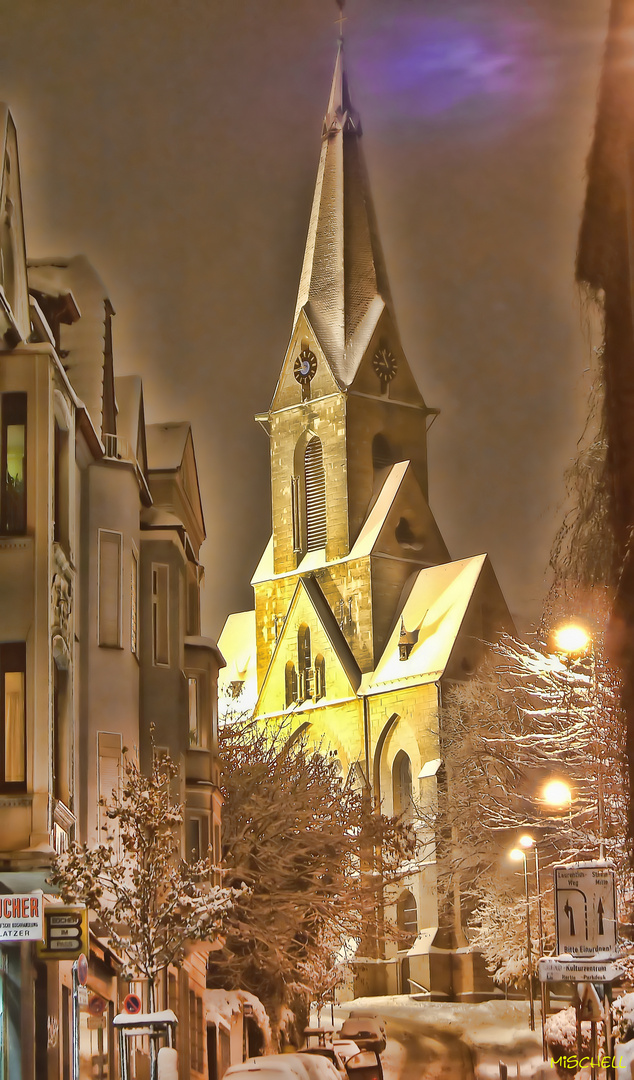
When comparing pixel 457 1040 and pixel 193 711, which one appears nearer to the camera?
Result: pixel 193 711

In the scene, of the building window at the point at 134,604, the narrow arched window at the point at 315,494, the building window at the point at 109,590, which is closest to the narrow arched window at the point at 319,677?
the narrow arched window at the point at 315,494

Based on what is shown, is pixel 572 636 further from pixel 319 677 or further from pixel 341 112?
pixel 341 112

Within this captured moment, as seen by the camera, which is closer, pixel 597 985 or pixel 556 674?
pixel 597 985

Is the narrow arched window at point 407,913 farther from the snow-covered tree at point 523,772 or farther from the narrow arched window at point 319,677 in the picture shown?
the narrow arched window at point 319,677

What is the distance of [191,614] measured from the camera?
32250 mm

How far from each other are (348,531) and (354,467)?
8.10 ft

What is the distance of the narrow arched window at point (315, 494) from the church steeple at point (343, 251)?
4120mm

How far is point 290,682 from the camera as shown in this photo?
205 feet

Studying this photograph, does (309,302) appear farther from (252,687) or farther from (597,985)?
(597,985)

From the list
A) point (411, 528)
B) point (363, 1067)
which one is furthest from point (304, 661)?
point (363, 1067)

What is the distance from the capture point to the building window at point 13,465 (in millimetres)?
19198

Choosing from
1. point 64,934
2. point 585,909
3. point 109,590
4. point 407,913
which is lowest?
point 407,913

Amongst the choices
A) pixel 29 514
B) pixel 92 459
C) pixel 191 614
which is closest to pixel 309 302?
pixel 191 614

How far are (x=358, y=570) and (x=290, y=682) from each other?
15.1 feet
